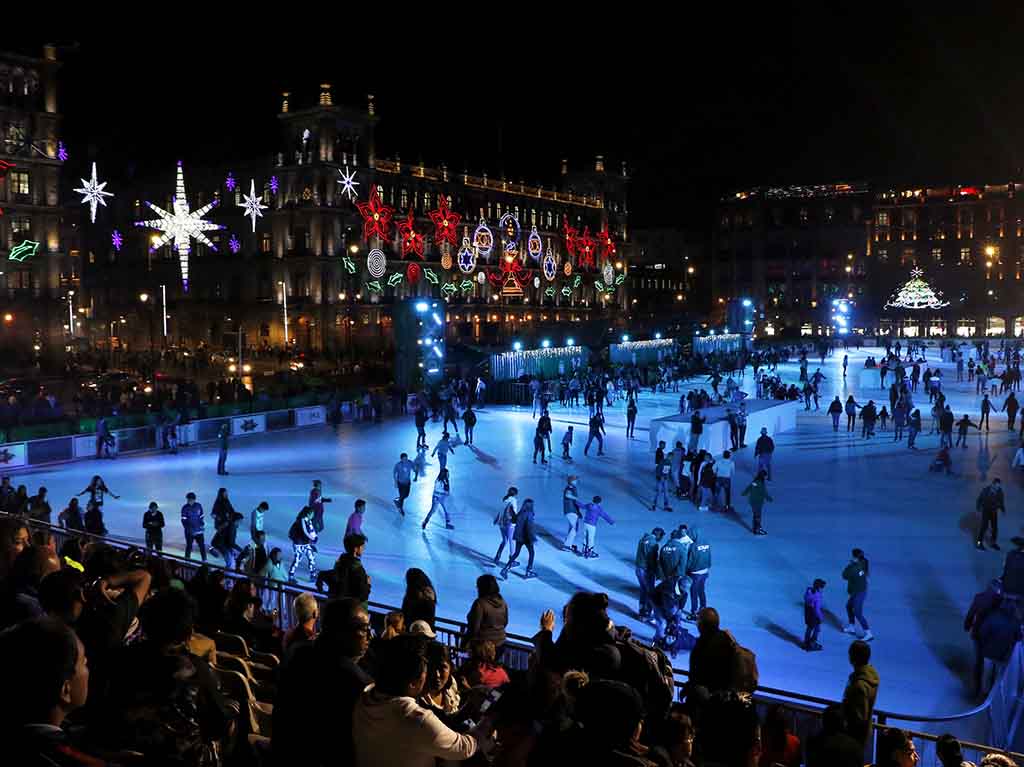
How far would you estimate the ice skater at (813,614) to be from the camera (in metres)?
10.7

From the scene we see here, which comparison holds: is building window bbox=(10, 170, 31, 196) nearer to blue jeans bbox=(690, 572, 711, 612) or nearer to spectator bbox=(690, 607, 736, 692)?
blue jeans bbox=(690, 572, 711, 612)

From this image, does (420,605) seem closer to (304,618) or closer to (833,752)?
(304,618)

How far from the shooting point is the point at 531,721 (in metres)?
4.07

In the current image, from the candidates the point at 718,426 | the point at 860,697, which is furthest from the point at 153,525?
the point at 718,426

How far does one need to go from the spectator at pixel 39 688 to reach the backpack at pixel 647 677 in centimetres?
286

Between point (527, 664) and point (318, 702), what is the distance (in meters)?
3.70

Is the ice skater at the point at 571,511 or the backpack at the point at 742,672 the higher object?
the backpack at the point at 742,672

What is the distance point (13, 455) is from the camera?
24203 millimetres

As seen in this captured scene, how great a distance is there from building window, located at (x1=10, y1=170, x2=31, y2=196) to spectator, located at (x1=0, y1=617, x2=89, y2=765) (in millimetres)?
54991

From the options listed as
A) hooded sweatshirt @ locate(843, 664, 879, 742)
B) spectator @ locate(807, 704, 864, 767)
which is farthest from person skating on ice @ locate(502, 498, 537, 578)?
spectator @ locate(807, 704, 864, 767)

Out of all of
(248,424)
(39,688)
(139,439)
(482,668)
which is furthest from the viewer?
(248,424)

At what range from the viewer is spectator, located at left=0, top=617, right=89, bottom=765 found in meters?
3.17

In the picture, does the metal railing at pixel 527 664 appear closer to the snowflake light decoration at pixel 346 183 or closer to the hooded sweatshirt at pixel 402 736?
the hooded sweatshirt at pixel 402 736

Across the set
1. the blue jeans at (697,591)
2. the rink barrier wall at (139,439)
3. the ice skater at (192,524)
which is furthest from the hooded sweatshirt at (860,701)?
the rink barrier wall at (139,439)
